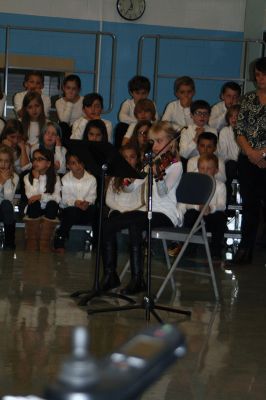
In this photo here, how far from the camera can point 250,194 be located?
6625mm

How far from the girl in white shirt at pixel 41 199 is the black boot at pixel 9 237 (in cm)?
16

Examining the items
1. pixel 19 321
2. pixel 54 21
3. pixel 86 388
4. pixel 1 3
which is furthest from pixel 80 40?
pixel 86 388

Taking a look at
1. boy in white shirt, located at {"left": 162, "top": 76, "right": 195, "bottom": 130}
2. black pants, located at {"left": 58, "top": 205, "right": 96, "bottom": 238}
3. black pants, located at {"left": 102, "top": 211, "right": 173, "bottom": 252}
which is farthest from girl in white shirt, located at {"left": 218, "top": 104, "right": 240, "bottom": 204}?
black pants, located at {"left": 102, "top": 211, "right": 173, "bottom": 252}

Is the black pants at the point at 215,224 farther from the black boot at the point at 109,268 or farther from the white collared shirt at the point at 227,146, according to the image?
the black boot at the point at 109,268

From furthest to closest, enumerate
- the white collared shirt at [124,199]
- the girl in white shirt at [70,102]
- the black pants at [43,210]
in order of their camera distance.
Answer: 1. the girl in white shirt at [70,102]
2. the black pants at [43,210]
3. the white collared shirt at [124,199]

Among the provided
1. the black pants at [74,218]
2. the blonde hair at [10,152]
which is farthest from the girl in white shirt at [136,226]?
the blonde hair at [10,152]

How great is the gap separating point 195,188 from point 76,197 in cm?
253

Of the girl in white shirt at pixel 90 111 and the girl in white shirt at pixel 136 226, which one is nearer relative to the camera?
the girl in white shirt at pixel 136 226

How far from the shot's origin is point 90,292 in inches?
191

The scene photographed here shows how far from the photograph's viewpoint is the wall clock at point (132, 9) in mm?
10836

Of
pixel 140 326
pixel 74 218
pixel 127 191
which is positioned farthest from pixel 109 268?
pixel 74 218

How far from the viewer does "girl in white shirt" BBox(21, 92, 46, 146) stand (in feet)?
26.7

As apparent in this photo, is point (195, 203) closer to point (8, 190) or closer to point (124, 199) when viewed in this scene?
point (124, 199)

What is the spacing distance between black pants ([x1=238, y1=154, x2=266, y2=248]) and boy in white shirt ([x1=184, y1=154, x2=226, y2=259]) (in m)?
0.31
